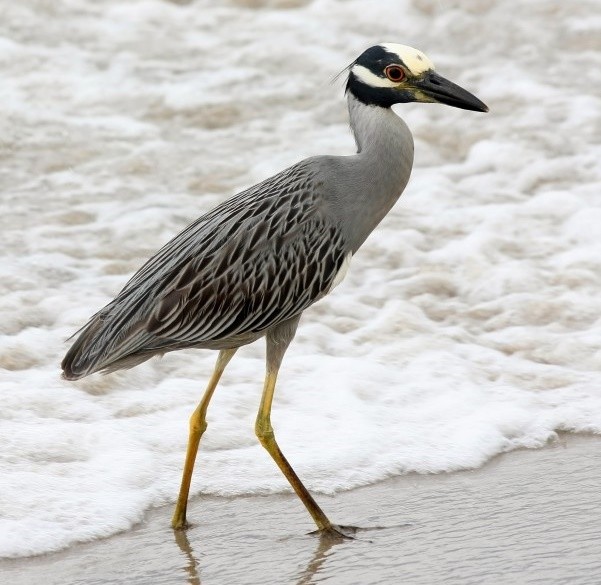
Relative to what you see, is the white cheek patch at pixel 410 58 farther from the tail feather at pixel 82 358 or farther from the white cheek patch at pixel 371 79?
the tail feather at pixel 82 358

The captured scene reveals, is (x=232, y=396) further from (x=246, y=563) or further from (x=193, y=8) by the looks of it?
(x=193, y=8)

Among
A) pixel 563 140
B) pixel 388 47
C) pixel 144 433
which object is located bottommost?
pixel 144 433

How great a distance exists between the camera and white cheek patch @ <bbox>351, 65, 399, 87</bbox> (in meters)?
5.77

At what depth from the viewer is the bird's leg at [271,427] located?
5.19m

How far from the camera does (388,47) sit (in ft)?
18.9

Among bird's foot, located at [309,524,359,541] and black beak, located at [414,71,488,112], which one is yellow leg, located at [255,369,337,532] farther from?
black beak, located at [414,71,488,112]

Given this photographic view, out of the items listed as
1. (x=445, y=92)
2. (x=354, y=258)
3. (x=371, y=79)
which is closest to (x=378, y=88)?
(x=371, y=79)

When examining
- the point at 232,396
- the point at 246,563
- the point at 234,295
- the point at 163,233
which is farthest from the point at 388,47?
the point at 163,233

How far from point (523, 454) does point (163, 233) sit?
347cm

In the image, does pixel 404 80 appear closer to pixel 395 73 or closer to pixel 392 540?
pixel 395 73

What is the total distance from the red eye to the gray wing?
57 cm

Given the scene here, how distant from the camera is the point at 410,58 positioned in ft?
18.9

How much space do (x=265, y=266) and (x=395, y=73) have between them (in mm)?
1066

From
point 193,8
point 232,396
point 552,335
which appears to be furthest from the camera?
point 193,8
